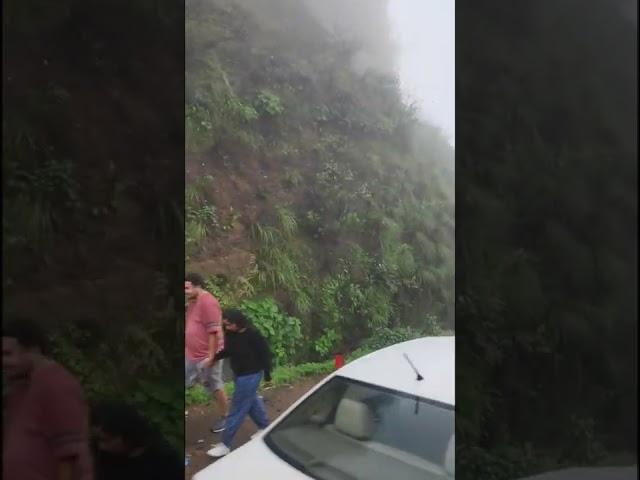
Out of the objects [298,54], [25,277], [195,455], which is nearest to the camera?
[25,277]

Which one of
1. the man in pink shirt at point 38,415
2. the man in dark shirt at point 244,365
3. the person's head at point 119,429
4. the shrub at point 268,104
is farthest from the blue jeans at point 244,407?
the shrub at point 268,104

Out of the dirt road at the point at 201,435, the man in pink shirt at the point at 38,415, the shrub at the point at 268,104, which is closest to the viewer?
the man in pink shirt at the point at 38,415

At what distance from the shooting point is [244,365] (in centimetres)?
175

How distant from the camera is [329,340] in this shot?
6.08ft

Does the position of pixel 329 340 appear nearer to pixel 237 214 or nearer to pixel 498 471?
pixel 237 214

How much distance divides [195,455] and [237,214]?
703 mm

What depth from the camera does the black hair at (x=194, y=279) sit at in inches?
66.9

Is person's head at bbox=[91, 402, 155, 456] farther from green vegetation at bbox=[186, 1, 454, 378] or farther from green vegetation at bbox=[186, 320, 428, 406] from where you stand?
green vegetation at bbox=[186, 1, 454, 378]

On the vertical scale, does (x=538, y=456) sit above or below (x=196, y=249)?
below

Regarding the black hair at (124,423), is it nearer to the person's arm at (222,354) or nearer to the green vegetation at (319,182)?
the person's arm at (222,354)

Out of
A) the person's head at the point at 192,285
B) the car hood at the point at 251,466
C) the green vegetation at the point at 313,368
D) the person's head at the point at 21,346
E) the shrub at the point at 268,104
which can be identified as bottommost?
the car hood at the point at 251,466

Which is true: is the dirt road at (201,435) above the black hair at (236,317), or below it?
below

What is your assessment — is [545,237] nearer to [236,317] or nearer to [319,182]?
[319,182]

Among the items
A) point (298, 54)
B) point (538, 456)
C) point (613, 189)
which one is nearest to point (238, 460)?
point (538, 456)
